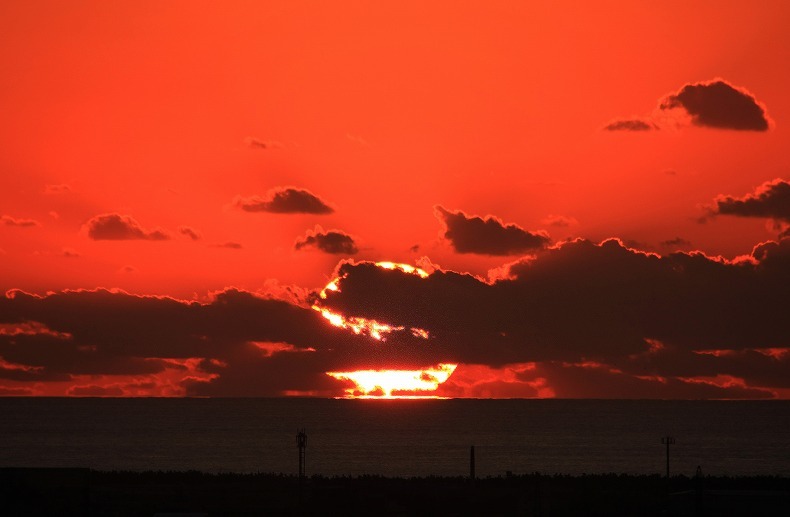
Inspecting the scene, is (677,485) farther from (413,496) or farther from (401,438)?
(401,438)

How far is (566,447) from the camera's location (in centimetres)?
17575

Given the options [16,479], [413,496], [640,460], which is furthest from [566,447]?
[16,479]

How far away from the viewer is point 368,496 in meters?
58.9

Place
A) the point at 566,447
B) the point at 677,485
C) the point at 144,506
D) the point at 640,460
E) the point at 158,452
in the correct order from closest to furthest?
the point at 144,506 → the point at 677,485 → the point at 640,460 → the point at 158,452 → the point at 566,447

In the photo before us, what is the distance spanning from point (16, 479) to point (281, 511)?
11347 millimetres

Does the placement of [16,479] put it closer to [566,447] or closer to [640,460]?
[640,460]

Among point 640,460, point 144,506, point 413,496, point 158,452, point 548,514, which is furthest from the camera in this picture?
point 158,452

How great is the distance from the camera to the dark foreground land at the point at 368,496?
1790 inches

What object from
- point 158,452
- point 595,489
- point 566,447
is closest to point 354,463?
point 158,452

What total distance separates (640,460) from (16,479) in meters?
112

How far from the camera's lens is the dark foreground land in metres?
45.5

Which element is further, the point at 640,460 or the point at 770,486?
the point at 640,460

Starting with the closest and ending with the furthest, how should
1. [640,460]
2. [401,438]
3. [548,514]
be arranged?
[548,514]
[640,460]
[401,438]

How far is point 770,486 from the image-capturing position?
230ft
